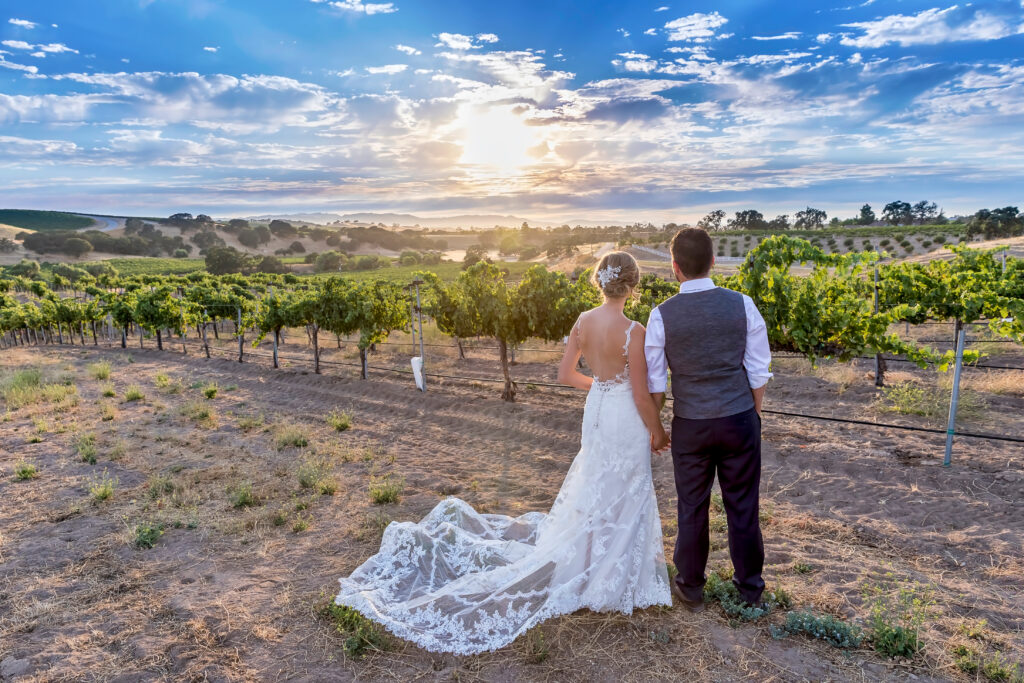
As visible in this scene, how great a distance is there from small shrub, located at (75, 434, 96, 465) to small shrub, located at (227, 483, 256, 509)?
2.89 meters

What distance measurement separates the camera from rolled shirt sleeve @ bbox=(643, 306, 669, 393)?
10.4ft

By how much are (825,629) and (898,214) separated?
90029 millimetres

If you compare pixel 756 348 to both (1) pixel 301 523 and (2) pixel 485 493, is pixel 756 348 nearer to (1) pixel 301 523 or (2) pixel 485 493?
(2) pixel 485 493

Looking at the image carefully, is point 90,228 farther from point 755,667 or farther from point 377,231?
point 755,667

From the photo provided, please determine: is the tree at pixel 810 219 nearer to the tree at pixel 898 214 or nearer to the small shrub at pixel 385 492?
the tree at pixel 898 214

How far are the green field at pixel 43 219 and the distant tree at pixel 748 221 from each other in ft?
381

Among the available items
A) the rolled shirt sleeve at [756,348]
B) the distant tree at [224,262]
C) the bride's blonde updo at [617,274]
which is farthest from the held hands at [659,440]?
the distant tree at [224,262]

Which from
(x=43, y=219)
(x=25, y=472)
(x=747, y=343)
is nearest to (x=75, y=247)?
(x=43, y=219)

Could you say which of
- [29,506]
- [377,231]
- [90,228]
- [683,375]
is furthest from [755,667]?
[90,228]

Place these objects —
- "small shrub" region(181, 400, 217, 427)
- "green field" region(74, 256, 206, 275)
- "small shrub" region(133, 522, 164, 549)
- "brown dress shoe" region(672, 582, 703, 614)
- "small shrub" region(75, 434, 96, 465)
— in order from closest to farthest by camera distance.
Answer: "brown dress shoe" region(672, 582, 703, 614)
"small shrub" region(133, 522, 164, 549)
"small shrub" region(75, 434, 96, 465)
"small shrub" region(181, 400, 217, 427)
"green field" region(74, 256, 206, 275)

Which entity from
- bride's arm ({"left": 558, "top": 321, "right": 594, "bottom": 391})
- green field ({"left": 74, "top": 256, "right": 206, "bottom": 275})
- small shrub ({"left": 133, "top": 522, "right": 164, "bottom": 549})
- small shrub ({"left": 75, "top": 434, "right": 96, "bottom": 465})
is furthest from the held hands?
green field ({"left": 74, "top": 256, "right": 206, "bottom": 275})

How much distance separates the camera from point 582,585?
3547mm

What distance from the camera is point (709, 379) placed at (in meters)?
3.09

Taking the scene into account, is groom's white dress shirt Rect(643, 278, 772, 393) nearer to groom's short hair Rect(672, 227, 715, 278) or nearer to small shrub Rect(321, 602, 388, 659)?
groom's short hair Rect(672, 227, 715, 278)
